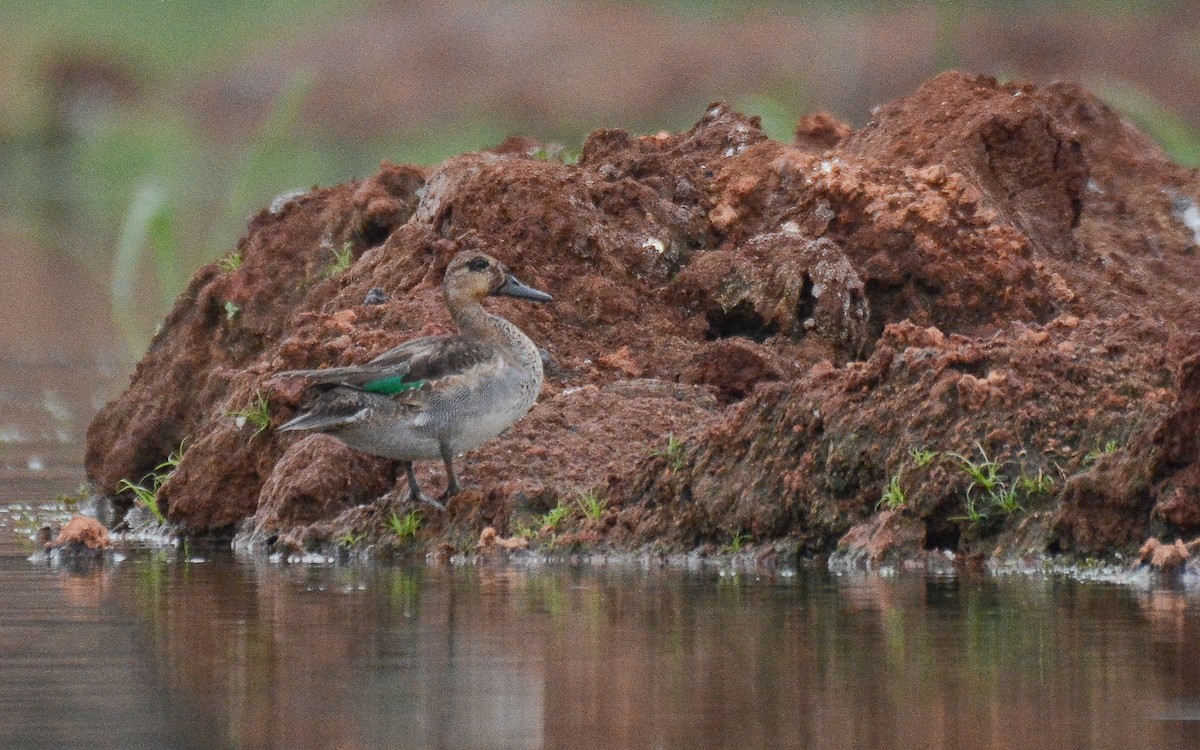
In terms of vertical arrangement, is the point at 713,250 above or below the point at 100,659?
above

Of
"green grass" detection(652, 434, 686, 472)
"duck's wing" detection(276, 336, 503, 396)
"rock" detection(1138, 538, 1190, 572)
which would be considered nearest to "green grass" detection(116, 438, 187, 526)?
"duck's wing" detection(276, 336, 503, 396)

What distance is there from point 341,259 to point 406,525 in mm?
3573

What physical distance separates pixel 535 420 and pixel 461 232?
1.66 m

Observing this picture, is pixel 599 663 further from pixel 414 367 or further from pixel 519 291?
pixel 519 291

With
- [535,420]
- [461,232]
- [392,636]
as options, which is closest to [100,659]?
[392,636]

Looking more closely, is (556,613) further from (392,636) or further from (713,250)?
(713,250)

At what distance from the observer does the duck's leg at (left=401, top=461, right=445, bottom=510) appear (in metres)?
12.2

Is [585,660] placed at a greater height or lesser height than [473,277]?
lesser

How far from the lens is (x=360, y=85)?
1379 inches

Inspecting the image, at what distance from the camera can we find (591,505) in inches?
463

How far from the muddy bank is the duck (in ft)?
1.00

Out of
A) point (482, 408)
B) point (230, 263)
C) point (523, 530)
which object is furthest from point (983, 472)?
point (230, 263)

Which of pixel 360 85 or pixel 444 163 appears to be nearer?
pixel 444 163

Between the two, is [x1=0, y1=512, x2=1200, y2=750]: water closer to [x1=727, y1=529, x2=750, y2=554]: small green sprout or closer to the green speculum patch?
[x1=727, y1=529, x2=750, y2=554]: small green sprout
